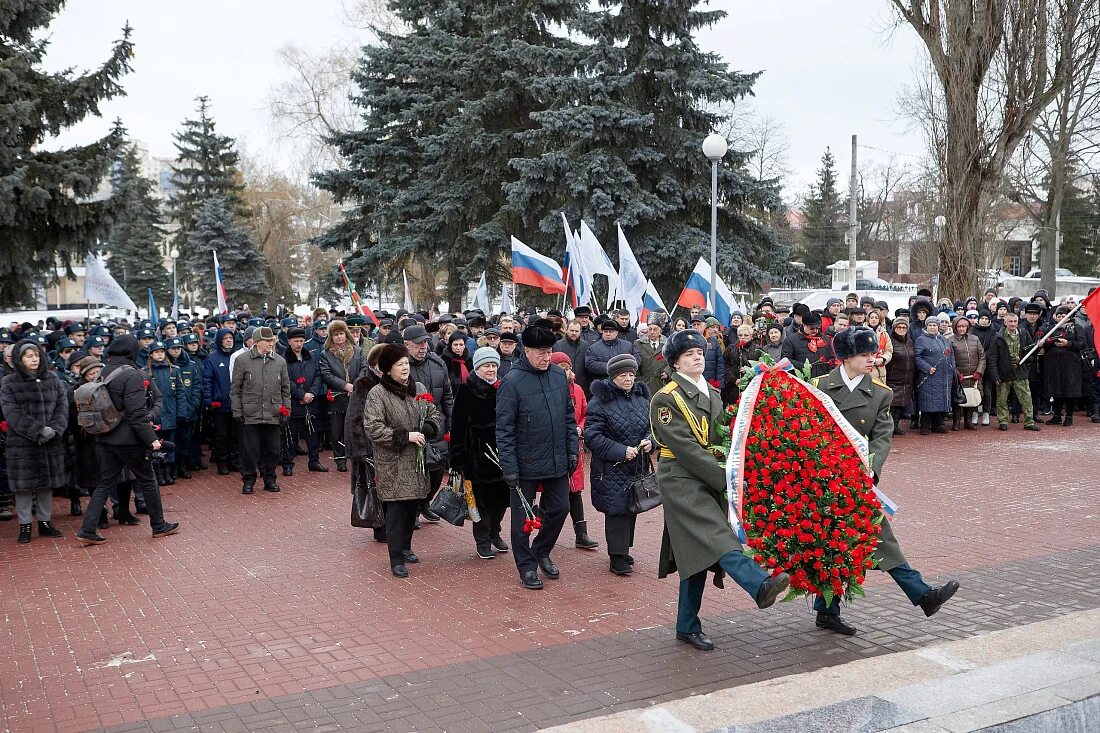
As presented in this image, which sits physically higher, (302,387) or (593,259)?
(593,259)

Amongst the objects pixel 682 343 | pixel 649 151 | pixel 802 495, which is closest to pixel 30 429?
pixel 682 343

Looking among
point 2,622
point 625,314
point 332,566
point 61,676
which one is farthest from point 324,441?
point 61,676

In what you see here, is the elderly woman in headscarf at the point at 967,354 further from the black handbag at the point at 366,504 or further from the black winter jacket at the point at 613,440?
the black handbag at the point at 366,504

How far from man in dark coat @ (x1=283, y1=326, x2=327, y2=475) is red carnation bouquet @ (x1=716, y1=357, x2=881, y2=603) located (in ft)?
28.2

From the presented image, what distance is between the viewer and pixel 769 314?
1560 centimetres

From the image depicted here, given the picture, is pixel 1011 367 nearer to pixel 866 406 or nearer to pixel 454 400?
pixel 454 400

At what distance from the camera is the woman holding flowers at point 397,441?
782cm

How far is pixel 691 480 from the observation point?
18.7ft

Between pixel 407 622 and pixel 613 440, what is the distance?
7.06 feet

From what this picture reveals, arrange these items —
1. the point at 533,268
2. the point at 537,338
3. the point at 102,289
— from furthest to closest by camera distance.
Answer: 1. the point at 533,268
2. the point at 102,289
3. the point at 537,338

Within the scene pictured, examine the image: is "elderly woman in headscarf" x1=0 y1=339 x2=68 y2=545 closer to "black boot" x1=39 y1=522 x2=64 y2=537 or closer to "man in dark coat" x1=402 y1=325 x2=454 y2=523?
"black boot" x1=39 y1=522 x2=64 y2=537

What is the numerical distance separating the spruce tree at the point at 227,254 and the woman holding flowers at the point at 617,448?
38.8 m

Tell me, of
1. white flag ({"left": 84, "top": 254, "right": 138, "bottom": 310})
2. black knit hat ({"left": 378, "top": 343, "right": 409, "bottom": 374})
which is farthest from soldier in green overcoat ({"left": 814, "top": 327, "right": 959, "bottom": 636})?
white flag ({"left": 84, "top": 254, "right": 138, "bottom": 310})

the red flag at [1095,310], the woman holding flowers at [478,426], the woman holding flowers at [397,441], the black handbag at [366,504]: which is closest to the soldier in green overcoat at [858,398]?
the woman holding flowers at [478,426]
